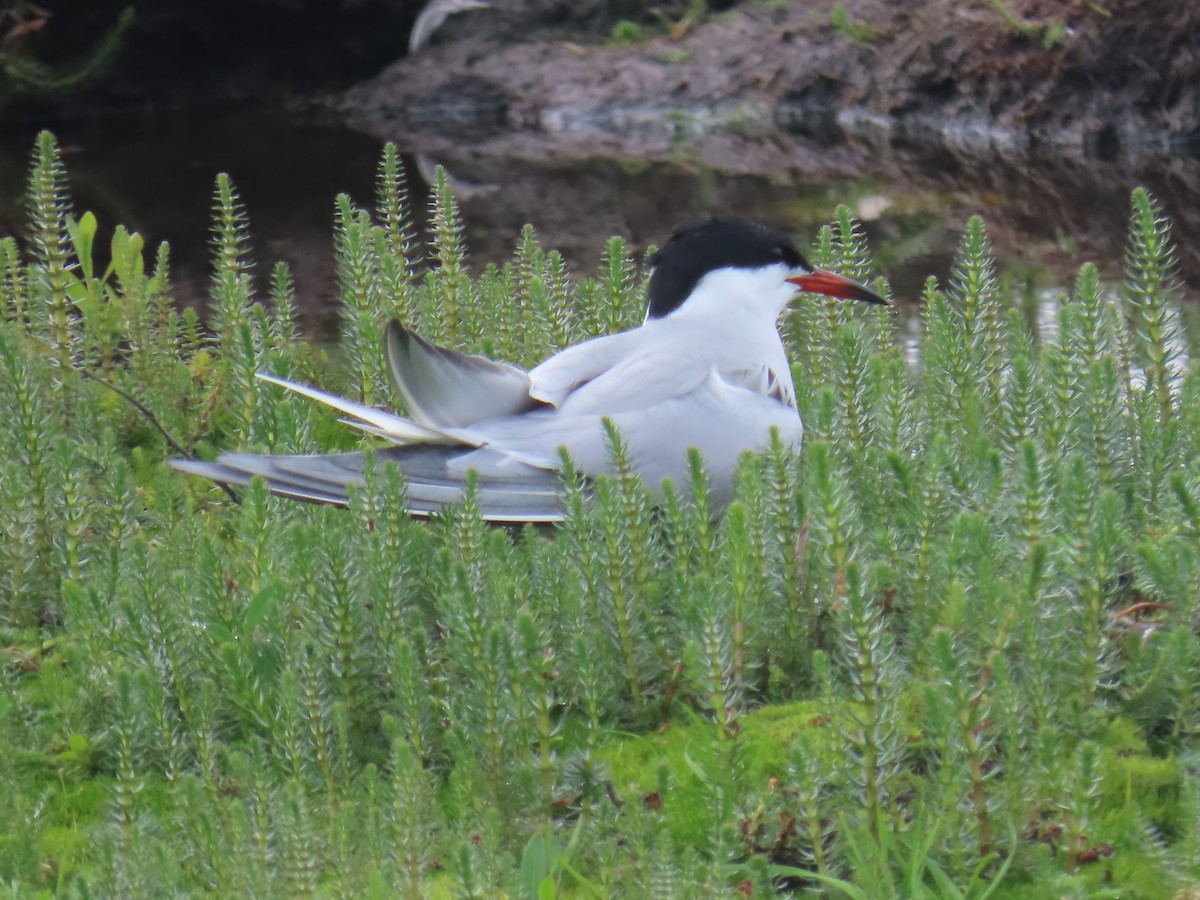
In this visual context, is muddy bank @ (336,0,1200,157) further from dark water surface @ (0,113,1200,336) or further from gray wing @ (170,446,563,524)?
gray wing @ (170,446,563,524)

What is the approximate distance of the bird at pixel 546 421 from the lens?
10.3 ft

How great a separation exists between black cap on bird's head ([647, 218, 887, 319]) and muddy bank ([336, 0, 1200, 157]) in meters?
7.33

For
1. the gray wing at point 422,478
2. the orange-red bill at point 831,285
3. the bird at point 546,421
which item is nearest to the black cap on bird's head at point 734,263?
the orange-red bill at point 831,285

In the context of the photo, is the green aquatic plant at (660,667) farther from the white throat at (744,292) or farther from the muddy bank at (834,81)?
the muddy bank at (834,81)

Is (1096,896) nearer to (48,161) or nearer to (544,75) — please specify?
(48,161)

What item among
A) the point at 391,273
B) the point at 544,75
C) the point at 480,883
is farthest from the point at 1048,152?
the point at 480,883

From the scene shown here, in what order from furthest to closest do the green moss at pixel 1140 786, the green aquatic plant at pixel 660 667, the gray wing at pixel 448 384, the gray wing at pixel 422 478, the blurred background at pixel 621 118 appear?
the blurred background at pixel 621 118 → the gray wing at pixel 448 384 → the gray wing at pixel 422 478 → the green moss at pixel 1140 786 → the green aquatic plant at pixel 660 667

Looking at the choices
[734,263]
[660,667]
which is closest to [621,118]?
[734,263]

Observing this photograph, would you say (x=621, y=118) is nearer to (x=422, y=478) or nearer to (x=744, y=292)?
(x=744, y=292)

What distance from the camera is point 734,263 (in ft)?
13.1

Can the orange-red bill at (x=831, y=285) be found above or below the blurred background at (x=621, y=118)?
below

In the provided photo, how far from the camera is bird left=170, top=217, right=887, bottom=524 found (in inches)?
123

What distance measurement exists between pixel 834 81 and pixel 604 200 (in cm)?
375

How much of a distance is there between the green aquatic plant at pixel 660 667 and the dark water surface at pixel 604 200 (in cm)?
366
